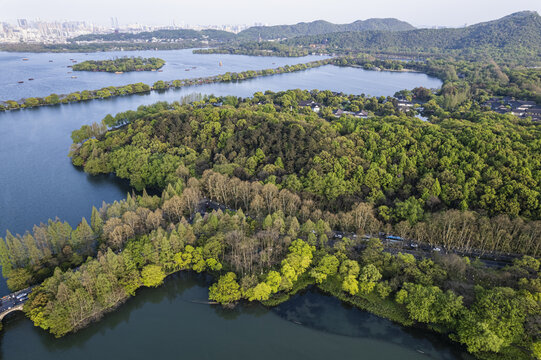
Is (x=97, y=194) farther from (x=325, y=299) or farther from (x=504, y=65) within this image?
(x=504, y=65)

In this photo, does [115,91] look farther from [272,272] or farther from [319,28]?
[319,28]

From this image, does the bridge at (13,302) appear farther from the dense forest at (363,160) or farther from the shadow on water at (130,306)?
the dense forest at (363,160)

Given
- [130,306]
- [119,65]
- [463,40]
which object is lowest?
[130,306]

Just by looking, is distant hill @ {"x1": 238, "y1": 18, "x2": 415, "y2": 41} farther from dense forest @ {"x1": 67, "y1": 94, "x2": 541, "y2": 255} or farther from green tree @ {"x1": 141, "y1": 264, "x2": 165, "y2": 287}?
green tree @ {"x1": 141, "y1": 264, "x2": 165, "y2": 287}

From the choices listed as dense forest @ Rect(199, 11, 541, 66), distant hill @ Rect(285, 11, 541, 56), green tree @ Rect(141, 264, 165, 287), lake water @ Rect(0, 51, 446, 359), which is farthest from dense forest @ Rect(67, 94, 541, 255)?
distant hill @ Rect(285, 11, 541, 56)

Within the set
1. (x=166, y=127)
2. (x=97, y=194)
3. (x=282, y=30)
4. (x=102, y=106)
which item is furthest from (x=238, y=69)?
(x=282, y=30)

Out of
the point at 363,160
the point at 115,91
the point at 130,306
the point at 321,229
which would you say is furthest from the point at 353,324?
the point at 115,91
